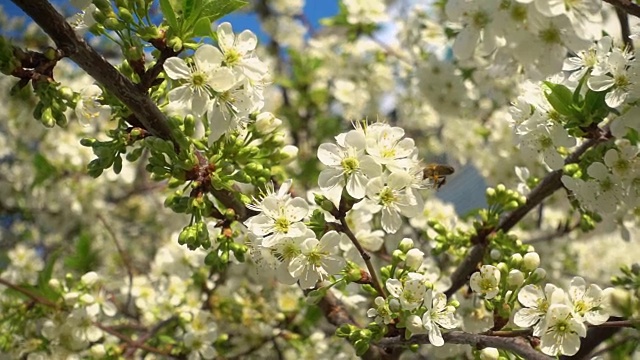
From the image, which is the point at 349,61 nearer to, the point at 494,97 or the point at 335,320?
the point at 494,97

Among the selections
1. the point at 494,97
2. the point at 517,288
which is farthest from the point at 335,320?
the point at 494,97

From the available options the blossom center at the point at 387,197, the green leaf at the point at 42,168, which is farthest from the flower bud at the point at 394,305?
the green leaf at the point at 42,168

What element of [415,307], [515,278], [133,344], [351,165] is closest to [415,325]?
[415,307]

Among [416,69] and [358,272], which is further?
[416,69]

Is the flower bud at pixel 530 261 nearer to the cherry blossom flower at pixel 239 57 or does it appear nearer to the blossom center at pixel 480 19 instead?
the blossom center at pixel 480 19

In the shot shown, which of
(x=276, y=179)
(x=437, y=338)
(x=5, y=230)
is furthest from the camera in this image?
(x=5, y=230)
